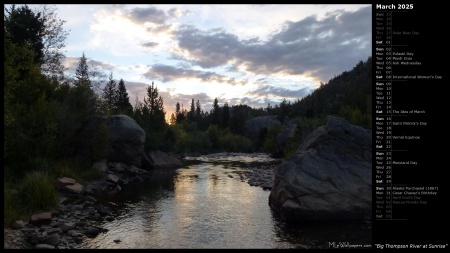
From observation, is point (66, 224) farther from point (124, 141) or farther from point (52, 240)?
point (124, 141)

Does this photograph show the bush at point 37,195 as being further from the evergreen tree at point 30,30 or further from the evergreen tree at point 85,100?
the evergreen tree at point 30,30

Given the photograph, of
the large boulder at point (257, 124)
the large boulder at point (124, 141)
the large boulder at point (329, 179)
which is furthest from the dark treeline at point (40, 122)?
the large boulder at point (257, 124)

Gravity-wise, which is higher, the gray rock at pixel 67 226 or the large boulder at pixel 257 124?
the large boulder at pixel 257 124

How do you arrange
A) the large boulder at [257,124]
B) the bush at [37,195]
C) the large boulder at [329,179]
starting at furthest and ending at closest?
the large boulder at [257,124] < the large boulder at [329,179] < the bush at [37,195]

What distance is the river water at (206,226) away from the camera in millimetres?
12445

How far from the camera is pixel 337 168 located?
54.2 feet

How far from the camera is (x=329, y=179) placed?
52.6 feet

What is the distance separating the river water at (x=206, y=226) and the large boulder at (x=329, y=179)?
2.32 ft

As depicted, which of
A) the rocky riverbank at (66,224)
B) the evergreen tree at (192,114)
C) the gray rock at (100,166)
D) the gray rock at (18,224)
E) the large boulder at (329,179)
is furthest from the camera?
the evergreen tree at (192,114)

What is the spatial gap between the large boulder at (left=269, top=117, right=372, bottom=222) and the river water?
706 millimetres

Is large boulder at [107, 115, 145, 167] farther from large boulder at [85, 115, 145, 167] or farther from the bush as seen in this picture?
the bush
